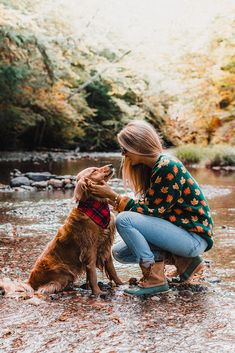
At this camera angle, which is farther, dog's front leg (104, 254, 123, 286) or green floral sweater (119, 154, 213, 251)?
dog's front leg (104, 254, 123, 286)

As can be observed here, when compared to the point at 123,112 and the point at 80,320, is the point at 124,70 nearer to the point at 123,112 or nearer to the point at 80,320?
the point at 123,112

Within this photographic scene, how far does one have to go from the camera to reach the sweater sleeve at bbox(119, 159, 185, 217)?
11.6 feet

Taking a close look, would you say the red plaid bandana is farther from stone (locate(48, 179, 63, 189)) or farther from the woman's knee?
stone (locate(48, 179, 63, 189))

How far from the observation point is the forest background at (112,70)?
66.1 feet

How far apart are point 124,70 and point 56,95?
272 inches

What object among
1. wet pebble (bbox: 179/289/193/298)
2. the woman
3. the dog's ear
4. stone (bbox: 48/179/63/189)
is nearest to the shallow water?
wet pebble (bbox: 179/289/193/298)

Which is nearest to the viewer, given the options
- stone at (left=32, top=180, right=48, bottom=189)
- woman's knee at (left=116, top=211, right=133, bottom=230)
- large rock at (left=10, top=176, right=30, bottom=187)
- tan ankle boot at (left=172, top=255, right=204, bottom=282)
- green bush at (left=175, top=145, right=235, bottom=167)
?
woman's knee at (left=116, top=211, right=133, bottom=230)

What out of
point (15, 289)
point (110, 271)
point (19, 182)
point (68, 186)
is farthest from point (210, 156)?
point (15, 289)

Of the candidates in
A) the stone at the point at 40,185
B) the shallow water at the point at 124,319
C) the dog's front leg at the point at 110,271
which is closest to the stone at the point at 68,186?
the stone at the point at 40,185

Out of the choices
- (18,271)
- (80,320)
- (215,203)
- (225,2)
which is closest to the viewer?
(80,320)

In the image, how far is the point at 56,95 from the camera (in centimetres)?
2647

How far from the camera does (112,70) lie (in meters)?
29.9

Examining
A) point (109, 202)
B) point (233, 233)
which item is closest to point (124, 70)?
point (233, 233)

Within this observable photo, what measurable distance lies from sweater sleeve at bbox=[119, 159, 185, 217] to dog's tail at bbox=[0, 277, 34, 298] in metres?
1.11
